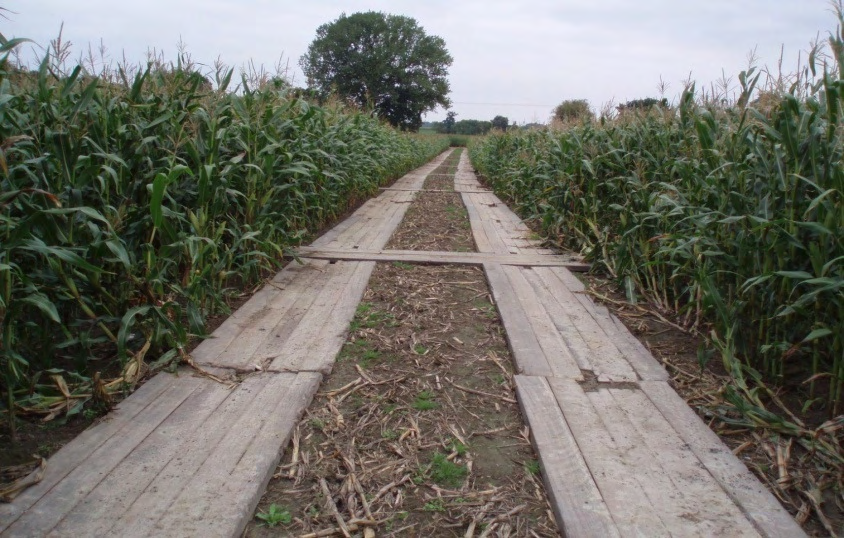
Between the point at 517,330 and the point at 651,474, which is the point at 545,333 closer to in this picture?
the point at 517,330

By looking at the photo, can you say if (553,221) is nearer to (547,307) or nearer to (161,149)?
(547,307)

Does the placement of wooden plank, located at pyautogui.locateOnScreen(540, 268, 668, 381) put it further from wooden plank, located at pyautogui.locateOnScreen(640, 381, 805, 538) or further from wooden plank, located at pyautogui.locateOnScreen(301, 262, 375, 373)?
wooden plank, located at pyautogui.locateOnScreen(301, 262, 375, 373)

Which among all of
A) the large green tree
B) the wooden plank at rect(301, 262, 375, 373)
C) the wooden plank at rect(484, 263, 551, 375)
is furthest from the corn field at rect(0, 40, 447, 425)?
the large green tree

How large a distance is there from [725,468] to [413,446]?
1198 mm

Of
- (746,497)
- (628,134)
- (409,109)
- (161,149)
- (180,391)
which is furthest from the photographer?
(409,109)

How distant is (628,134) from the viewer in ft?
18.3

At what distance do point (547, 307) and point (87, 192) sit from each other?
2.94 meters

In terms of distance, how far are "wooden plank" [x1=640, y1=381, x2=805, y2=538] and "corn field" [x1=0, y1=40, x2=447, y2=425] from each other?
2.36 meters

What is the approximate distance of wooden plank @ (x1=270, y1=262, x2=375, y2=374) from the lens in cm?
317

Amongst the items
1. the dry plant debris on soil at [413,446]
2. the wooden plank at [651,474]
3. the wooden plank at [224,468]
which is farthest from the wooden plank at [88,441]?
the wooden plank at [651,474]

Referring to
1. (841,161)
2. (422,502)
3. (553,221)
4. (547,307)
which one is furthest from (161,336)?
(553,221)

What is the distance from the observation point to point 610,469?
Answer: 7.27ft

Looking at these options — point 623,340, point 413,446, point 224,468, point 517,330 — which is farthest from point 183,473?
point 623,340

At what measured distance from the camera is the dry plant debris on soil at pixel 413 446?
2021mm
